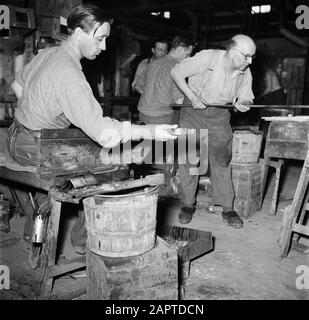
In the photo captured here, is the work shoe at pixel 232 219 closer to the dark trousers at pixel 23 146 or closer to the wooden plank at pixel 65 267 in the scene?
the wooden plank at pixel 65 267

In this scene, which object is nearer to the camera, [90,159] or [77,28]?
[77,28]

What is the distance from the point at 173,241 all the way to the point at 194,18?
888 cm

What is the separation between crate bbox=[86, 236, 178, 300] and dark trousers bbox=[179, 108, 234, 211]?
2.21 metres

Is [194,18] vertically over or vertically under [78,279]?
over

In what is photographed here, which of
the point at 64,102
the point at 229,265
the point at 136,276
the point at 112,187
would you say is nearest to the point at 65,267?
the point at 136,276

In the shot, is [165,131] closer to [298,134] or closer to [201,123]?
[201,123]

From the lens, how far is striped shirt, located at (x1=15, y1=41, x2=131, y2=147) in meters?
2.42

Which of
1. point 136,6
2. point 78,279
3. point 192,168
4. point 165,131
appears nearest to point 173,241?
point 78,279

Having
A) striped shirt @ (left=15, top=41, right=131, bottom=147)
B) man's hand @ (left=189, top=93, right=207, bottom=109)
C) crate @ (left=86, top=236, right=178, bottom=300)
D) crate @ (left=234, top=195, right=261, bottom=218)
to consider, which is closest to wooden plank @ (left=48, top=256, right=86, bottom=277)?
crate @ (left=86, top=236, right=178, bottom=300)

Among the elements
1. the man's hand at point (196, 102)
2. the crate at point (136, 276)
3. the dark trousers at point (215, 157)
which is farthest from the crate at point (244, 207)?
the crate at point (136, 276)
